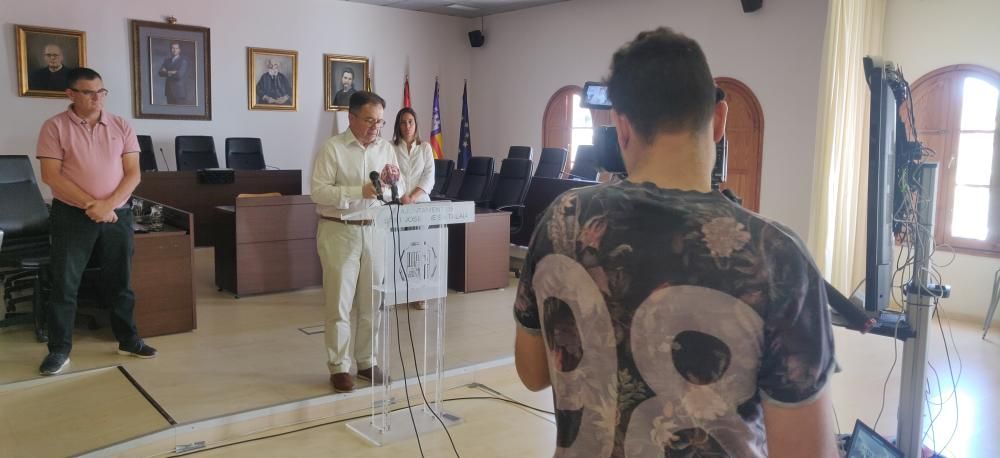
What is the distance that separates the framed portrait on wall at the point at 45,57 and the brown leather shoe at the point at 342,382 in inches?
242

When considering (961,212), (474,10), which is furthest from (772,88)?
(474,10)

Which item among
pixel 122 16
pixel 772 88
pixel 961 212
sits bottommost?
pixel 961 212

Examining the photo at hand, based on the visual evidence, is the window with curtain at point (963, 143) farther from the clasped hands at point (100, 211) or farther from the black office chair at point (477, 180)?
the clasped hands at point (100, 211)

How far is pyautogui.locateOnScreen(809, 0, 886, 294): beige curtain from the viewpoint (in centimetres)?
580

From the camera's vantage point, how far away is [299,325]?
15.4 feet

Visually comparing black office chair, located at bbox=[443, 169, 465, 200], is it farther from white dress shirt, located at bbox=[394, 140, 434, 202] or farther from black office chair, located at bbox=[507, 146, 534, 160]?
white dress shirt, located at bbox=[394, 140, 434, 202]

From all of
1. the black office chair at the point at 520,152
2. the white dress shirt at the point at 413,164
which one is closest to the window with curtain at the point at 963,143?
the white dress shirt at the point at 413,164

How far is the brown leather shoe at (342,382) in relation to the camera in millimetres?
3492

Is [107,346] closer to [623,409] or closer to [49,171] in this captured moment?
[49,171]

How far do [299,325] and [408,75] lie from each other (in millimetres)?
6288

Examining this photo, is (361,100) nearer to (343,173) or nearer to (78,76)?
(343,173)

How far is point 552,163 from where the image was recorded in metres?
8.18

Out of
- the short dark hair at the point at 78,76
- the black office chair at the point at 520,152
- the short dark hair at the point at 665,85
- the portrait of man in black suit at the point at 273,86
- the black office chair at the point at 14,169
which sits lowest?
the black office chair at the point at 14,169

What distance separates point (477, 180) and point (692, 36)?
2.91 metres
